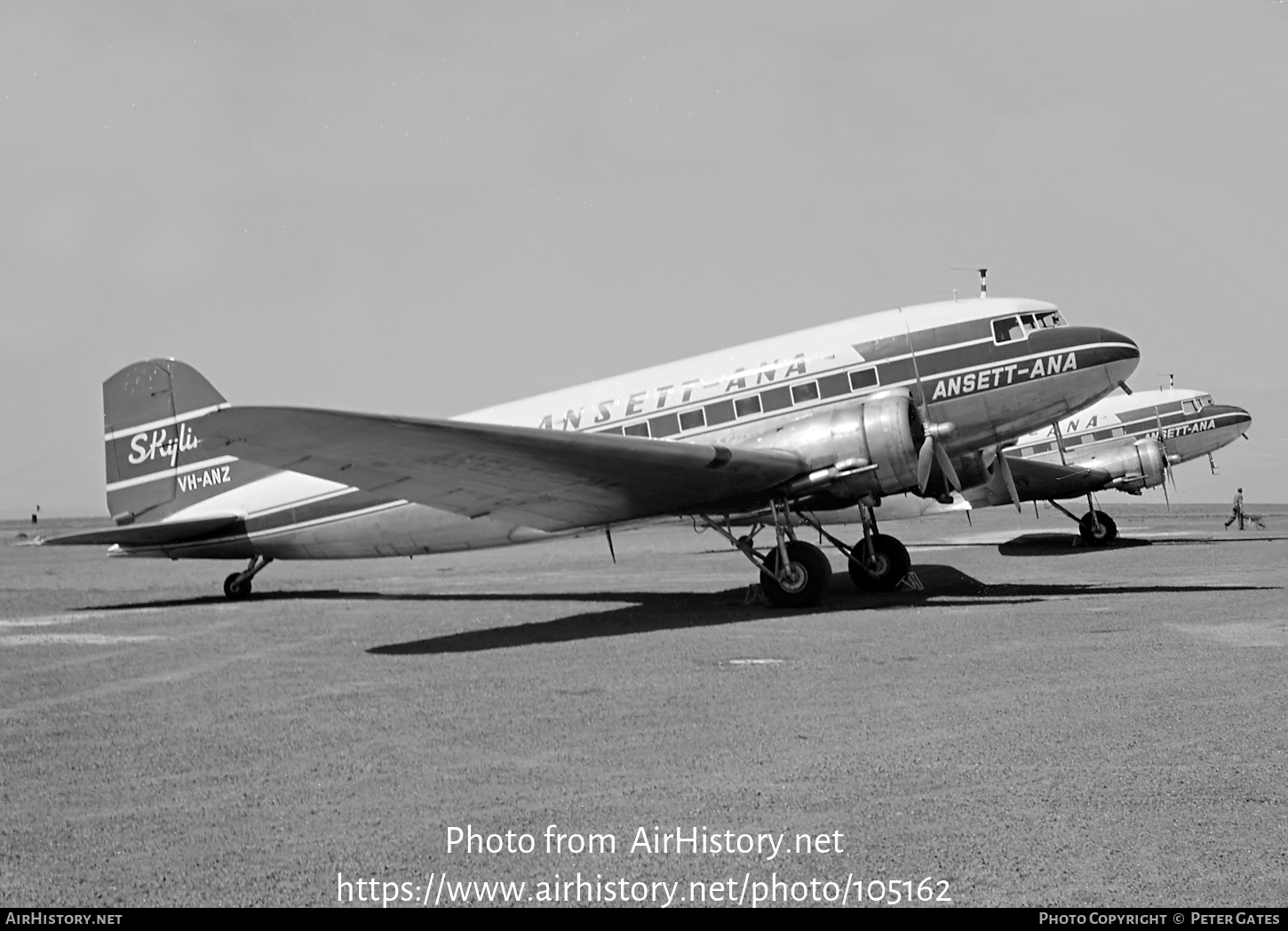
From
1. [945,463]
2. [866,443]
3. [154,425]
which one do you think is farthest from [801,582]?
[154,425]

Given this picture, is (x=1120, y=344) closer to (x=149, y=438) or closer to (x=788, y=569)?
(x=788, y=569)

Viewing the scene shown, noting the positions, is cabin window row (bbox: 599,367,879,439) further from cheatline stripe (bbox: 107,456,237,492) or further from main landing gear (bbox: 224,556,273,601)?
cheatline stripe (bbox: 107,456,237,492)

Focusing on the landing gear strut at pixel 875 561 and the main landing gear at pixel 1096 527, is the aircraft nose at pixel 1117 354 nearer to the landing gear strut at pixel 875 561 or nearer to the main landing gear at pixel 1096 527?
the landing gear strut at pixel 875 561

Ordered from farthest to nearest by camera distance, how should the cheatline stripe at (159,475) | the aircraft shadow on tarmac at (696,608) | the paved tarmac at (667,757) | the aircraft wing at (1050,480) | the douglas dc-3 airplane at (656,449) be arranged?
the aircraft wing at (1050,480), the cheatline stripe at (159,475), the douglas dc-3 airplane at (656,449), the aircraft shadow on tarmac at (696,608), the paved tarmac at (667,757)

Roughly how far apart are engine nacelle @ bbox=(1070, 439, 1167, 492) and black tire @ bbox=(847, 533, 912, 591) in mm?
17463

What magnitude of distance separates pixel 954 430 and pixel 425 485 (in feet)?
25.3

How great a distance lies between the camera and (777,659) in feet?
35.3

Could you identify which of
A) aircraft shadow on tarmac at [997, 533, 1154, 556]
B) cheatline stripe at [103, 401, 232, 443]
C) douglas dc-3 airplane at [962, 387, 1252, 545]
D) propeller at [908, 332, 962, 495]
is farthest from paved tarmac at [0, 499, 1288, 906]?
douglas dc-3 airplane at [962, 387, 1252, 545]

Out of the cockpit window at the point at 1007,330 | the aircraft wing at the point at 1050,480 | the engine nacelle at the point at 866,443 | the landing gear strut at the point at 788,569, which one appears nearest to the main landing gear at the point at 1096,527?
the aircraft wing at the point at 1050,480

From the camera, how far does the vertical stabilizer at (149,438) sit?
20297mm

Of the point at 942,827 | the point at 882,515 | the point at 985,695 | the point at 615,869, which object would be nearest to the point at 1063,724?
the point at 985,695

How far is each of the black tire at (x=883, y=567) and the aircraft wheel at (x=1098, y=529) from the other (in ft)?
53.2

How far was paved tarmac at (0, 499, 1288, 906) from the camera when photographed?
4.66 meters
